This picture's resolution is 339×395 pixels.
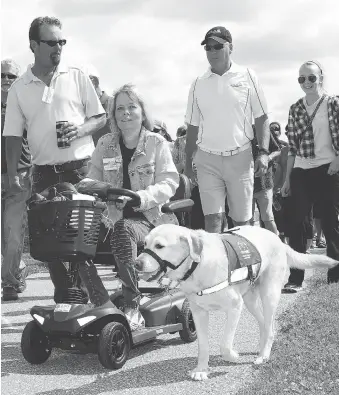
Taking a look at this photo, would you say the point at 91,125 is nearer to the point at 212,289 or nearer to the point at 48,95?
the point at 48,95

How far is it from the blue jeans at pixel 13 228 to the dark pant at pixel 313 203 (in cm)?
288

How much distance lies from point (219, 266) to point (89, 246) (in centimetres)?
78

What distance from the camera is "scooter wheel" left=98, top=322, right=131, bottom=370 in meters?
4.25

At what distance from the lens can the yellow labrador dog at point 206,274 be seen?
3.94 m

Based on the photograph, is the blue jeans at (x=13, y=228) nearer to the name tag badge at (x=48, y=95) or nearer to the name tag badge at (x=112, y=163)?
the name tag badge at (x=48, y=95)

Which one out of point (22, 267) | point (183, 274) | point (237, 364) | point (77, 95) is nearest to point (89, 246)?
point (183, 274)

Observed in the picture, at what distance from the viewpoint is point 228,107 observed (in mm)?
6195

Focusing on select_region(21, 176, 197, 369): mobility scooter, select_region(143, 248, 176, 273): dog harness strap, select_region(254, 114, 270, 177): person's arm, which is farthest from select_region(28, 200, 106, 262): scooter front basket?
select_region(254, 114, 270, 177): person's arm

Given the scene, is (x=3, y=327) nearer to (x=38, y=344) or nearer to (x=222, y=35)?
(x=38, y=344)

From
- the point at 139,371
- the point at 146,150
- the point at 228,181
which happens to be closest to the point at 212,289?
the point at 139,371

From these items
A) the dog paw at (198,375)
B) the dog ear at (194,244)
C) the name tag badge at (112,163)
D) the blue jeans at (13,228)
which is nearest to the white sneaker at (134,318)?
the dog paw at (198,375)

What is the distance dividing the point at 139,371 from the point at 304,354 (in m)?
1.07

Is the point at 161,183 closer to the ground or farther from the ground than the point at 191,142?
closer to the ground

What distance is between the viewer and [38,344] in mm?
4574
